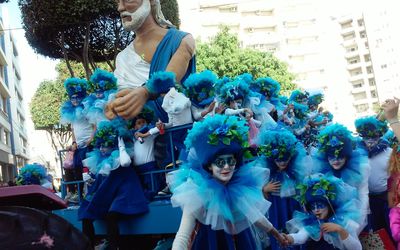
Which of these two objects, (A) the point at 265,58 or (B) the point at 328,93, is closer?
(A) the point at 265,58

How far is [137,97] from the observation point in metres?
4.29

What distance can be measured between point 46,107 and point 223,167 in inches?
961

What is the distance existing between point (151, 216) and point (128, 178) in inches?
18.8

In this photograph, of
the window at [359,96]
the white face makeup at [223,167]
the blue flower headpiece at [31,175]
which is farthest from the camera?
the window at [359,96]

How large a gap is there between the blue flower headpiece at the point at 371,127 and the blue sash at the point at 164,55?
2176 millimetres

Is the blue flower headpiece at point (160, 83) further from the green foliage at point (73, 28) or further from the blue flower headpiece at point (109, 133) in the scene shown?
the green foliage at point (73, 28)

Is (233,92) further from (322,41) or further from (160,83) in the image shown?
(322,41)

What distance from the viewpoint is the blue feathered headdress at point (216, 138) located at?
2883 millimetres

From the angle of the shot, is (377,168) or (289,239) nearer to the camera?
(289,239)

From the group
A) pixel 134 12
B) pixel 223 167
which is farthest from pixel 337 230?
pixel 134 12

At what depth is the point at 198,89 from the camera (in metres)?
4.75

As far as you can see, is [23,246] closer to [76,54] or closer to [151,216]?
[151,216]

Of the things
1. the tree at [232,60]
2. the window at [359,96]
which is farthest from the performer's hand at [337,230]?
the window at [359,96]

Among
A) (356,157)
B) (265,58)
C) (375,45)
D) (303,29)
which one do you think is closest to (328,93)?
(303,29)
